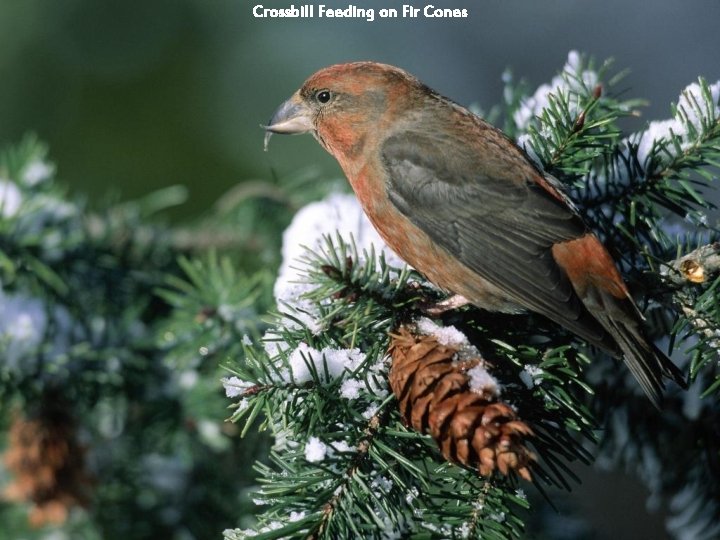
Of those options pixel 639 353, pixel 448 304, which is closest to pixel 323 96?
pixel 448 304

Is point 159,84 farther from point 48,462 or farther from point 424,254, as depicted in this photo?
point 424,254

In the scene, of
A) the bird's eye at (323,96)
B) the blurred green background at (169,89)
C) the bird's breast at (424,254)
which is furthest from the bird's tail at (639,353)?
the blurred green background at (169,89)

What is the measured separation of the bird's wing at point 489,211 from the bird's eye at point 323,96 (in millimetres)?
275

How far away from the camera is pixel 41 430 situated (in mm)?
2059

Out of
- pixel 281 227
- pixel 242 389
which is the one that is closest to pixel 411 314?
pixel 242 389

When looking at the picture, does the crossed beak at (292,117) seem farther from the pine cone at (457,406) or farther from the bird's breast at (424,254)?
the pine cone at (457,406)

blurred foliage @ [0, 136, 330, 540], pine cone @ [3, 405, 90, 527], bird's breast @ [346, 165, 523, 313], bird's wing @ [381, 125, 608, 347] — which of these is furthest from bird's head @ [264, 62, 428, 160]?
pine cone @ [3, 405, 90, 527]

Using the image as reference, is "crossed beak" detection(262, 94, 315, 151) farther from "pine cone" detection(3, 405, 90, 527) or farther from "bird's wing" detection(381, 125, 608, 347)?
"pine cone" detection(3, 405, 90, 527)

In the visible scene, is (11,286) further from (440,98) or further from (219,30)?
(219,30)

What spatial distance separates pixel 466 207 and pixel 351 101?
0.54 meters

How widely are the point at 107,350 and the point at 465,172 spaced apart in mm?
1026

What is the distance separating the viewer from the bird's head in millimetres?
2301

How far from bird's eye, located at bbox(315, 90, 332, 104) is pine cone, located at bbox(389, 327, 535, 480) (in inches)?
43.0

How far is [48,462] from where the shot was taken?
2061mm
